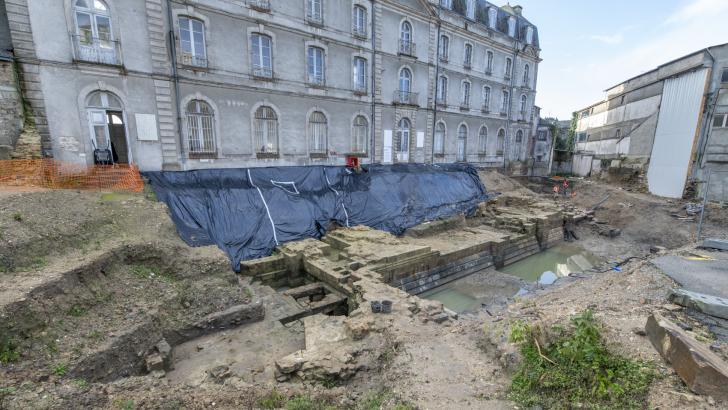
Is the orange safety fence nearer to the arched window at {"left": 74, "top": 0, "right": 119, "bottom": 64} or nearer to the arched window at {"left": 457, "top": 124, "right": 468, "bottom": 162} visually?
the arched window at {"left": 74, "top": 0, "right": 119, "bottom": 64}

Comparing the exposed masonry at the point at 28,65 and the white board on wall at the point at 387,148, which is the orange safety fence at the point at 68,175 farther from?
the white board on wall at the point at 387,148

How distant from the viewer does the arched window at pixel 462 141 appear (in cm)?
2517

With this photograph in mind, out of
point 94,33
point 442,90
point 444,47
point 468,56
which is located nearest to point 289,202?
point 94,33

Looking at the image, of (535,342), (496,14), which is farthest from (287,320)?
(496,14)

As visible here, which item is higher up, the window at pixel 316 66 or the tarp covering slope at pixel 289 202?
the window at pixel 316 66

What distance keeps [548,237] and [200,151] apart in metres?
18.3

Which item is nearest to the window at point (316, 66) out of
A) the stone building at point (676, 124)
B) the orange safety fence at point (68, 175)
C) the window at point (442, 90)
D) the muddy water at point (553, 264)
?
the orange safety fence at point (68, 175)

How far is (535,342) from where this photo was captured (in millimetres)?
4508

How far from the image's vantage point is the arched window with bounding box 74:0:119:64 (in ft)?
36.9

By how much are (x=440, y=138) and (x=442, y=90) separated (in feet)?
11.4

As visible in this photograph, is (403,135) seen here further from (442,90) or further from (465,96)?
(465,96)

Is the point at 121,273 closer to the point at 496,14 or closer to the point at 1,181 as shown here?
the point at 1,181

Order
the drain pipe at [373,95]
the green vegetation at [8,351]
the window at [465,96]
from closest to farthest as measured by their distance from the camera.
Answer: the green vegetation at [8,351] → the drain pipe at [373,95] → the window at [465,96]

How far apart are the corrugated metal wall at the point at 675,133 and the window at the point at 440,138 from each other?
13.6 m
